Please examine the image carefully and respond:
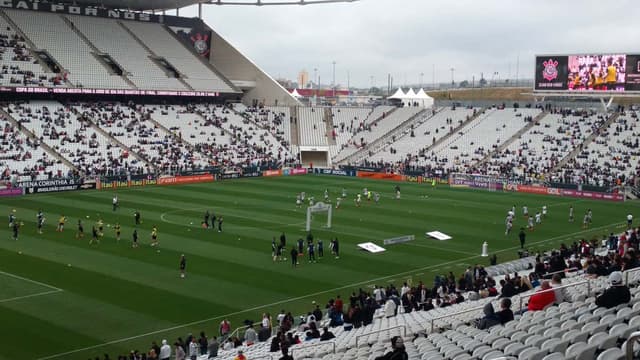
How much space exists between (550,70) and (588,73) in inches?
151

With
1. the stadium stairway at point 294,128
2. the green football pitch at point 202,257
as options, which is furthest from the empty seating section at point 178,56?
the green football pitch at point 202,257

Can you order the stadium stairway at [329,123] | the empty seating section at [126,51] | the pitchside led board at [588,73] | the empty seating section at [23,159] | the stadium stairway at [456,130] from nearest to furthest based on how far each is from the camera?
the empty seating section at [23,159] → the pitchside led board at [588,73] → the empty seating section at [126,51] → the stadium stairway at [456,130] → the stadium stairway at [329,123]

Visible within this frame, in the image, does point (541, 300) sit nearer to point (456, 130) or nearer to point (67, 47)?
point (456, 130)

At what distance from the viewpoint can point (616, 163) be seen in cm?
6638

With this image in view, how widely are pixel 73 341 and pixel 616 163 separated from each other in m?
55.8

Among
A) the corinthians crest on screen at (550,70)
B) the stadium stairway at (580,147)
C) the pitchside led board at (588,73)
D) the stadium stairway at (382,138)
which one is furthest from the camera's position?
the stadium stairway at (382,138)

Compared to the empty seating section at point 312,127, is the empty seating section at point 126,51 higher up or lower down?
higher up

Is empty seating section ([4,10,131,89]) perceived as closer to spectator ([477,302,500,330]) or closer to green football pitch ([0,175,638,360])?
green football pitch ([0,175,638,360])

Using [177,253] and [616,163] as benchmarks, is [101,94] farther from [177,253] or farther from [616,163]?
[616,163]

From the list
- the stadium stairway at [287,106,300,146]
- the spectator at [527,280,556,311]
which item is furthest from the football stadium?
the stadium stairway at [287,106,300,146]

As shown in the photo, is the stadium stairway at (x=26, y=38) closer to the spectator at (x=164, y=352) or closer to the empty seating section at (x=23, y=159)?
the empty seating section at (x=23, y=159)

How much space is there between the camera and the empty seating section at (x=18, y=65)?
7112 centimetres

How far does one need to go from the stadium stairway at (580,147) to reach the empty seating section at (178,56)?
39.9m

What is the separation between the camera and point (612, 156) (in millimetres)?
67938
